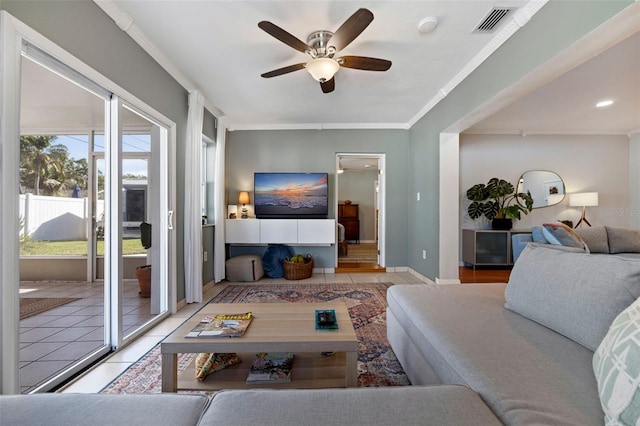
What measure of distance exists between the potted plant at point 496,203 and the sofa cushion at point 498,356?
3186 millimetres

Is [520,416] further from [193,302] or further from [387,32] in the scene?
[193,302]

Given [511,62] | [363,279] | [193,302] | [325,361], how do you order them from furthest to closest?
1. [363,279]
2. [193,302]
3. [511,62]
4. [325,361]

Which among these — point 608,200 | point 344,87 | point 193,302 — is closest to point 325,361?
point 193,302

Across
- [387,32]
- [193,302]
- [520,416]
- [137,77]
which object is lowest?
[193,302]

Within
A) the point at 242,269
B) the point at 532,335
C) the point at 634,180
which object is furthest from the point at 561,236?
the point at 634,180

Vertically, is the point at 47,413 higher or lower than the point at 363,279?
higher

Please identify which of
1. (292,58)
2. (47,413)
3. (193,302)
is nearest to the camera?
(47,413)

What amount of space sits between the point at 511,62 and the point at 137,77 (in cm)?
306

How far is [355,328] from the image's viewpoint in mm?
2186

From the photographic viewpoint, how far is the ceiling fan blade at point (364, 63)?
2.07 meters

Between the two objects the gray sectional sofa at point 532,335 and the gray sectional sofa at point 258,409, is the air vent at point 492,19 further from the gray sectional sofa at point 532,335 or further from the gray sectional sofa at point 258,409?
the gray sectional sofa at point 258,409

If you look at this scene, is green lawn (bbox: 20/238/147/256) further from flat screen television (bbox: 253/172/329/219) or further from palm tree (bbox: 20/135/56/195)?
flat screen television (bbox: 253/172/329/219)

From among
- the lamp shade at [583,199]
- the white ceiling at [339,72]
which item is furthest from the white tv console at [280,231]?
the lamp shade at [583,199]

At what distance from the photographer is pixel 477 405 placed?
0.71m
